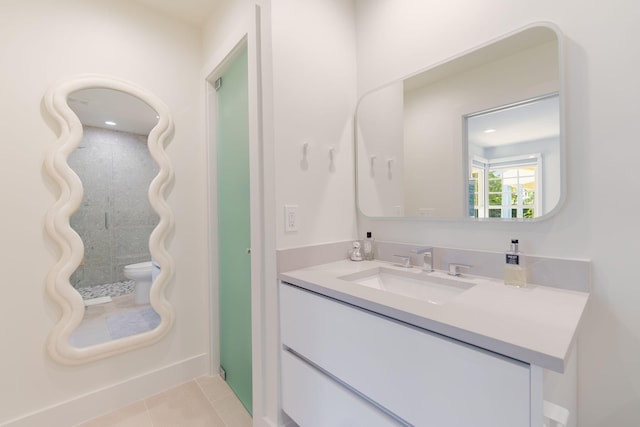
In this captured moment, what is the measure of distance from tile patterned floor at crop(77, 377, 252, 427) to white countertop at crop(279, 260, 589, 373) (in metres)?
1.14

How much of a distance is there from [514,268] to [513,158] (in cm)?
43

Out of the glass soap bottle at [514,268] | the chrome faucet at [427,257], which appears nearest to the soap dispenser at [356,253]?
the chrome faucet at [427,257]

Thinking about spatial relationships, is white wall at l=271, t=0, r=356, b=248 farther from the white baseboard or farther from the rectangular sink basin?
the white baseboard

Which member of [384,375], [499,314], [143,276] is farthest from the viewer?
[143,276]

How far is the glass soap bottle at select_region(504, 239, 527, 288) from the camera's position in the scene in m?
0.99

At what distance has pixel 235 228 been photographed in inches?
72.4

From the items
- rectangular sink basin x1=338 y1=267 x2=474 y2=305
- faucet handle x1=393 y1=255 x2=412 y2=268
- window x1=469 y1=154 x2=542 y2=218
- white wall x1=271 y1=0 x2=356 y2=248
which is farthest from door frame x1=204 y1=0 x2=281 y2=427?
window x1=469 y1=154 x2=542 y2=218

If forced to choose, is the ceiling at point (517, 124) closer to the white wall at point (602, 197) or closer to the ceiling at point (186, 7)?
the white wall at point (602, 197)

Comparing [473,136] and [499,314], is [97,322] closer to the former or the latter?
[499,314]

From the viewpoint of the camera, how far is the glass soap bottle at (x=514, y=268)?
989 millimetres

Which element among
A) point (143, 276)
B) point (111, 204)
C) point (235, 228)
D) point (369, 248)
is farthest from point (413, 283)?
point (111, 204)

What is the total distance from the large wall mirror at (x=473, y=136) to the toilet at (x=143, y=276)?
1.48 m

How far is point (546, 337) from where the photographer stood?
594 mm

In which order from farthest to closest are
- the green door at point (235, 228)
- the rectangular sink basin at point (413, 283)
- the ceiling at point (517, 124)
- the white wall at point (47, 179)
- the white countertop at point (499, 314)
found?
1. the green door at point (235, 228)
2. the white wall at point (47, 179)
3. the rectangular sink basin at point (413, 283)
4. the ceiling at point (517, 124)
5. the white countertop at point (499, 314)
